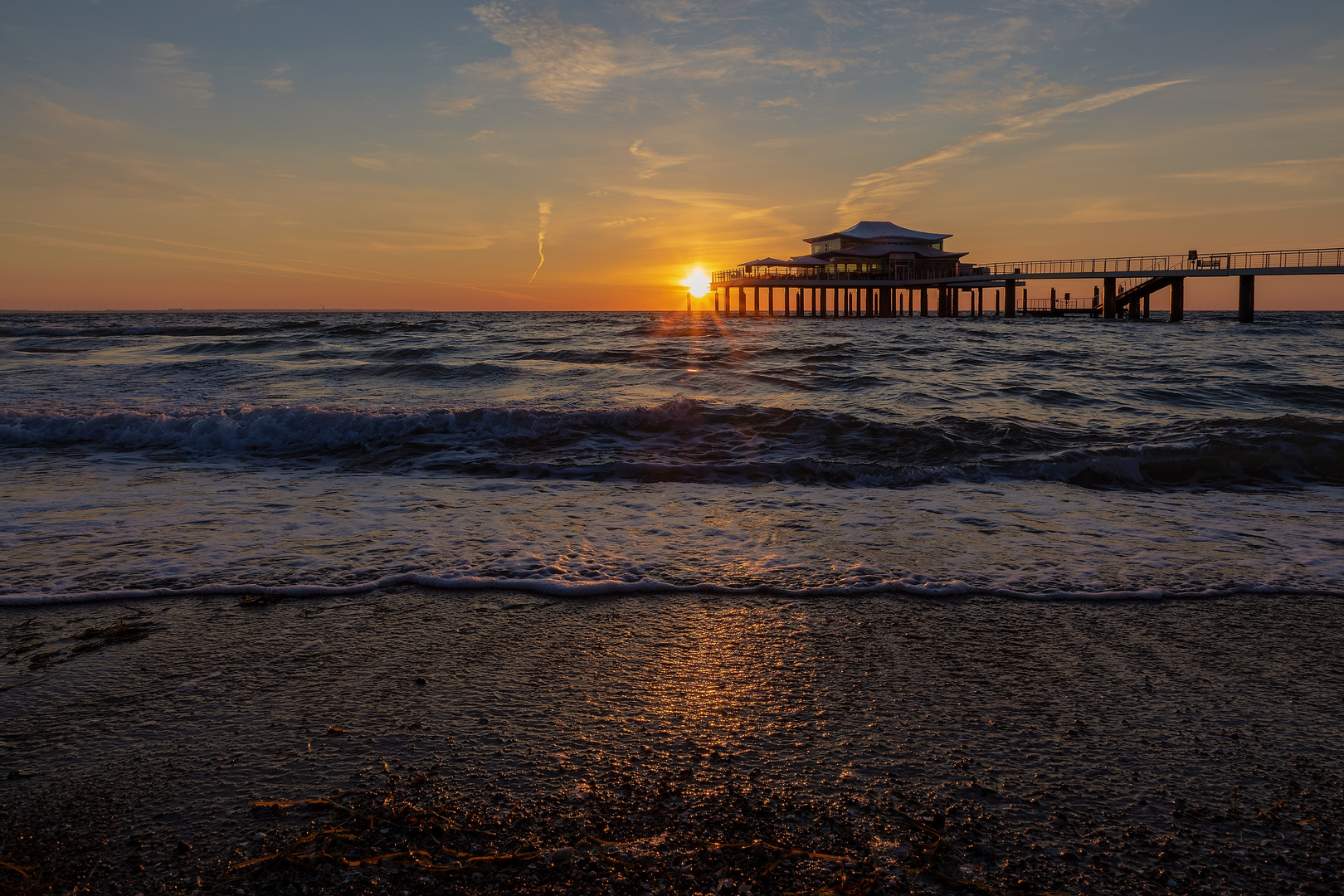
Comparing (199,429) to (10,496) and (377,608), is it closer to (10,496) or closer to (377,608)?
(10,496)

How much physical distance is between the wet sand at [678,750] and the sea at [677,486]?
2.06ft

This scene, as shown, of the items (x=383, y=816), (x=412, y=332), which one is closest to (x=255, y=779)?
(x=383, y=816)

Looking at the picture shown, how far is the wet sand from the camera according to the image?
1.78m

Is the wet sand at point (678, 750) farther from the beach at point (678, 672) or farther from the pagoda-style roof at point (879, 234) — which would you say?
the pagoda-style roof at point (879, 234)

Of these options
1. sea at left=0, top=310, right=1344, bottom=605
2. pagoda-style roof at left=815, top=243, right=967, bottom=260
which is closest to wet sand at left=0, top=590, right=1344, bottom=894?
sea at left=0, top=310, right=1344, bottom=605

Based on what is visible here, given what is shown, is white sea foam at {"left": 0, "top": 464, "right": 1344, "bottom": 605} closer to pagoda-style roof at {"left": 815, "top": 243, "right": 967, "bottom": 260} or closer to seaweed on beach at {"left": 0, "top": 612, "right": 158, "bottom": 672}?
seaweed on beach at {"left": 0, "top": 612, "right": 158, "bottom": 672}

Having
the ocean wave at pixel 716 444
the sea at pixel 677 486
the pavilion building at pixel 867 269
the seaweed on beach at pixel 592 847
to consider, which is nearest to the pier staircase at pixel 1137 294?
the pavilion building at pixel 867 269

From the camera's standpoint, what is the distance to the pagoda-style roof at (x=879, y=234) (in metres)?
65.2

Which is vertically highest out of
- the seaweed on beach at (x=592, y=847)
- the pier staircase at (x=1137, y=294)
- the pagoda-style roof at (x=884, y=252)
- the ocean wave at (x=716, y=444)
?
the pagoda-style roof at (x=884, y=252)

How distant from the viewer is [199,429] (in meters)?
8.87

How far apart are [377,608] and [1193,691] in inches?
137

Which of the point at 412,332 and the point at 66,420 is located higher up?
the point at 412,332

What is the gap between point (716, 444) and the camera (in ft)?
28.7

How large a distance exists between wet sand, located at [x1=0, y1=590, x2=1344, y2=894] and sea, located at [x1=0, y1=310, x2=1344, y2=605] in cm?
63
